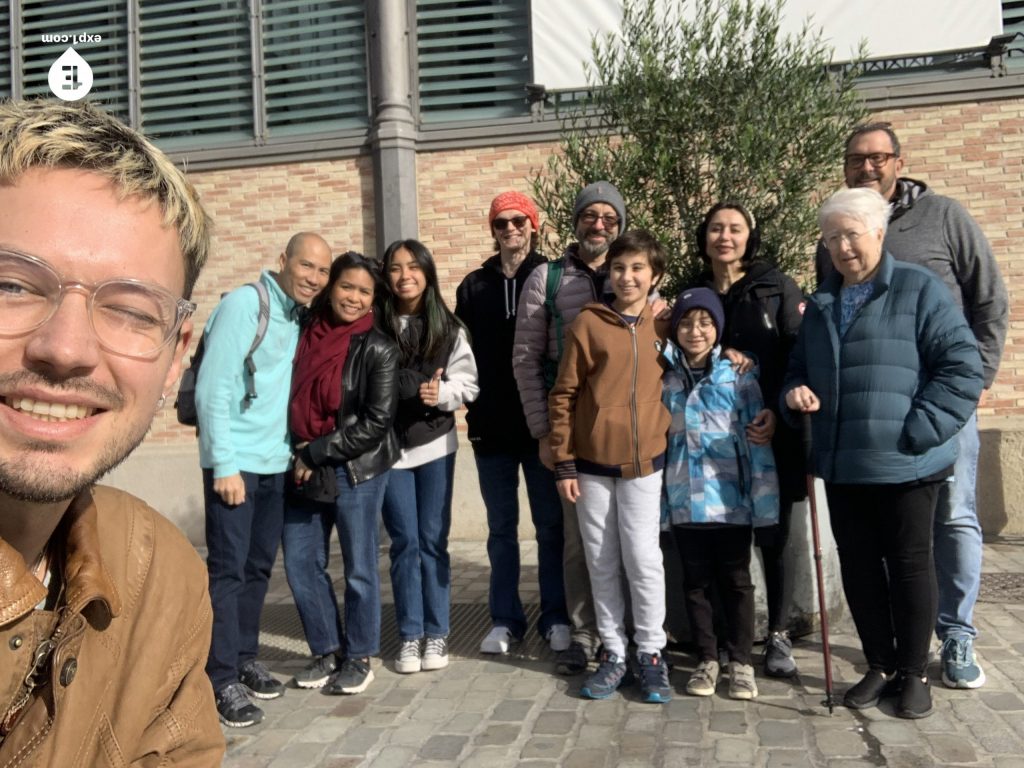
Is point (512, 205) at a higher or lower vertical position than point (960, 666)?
higher

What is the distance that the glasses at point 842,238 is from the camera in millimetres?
4180

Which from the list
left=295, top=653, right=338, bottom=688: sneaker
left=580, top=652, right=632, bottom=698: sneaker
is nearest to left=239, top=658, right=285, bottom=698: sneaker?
left=295, top=653, right=338, bottom=688: sneaker

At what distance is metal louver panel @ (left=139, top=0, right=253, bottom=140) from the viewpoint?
10.6 meters

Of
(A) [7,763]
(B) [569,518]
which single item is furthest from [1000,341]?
(A) [7,763]

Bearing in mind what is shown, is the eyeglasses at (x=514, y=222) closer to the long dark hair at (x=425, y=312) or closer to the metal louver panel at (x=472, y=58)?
the long dark hair at (x=425, y=312)

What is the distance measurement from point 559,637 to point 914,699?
6.00 feet

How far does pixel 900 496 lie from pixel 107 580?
3.48m

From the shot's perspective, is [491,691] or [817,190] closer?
[491,691]

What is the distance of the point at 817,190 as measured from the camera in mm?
6152

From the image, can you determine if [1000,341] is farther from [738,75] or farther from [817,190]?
[738,75]

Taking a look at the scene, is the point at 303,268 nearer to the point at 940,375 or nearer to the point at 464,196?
the point at 940,375

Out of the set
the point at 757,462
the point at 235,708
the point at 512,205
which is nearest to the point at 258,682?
the point at 235,708

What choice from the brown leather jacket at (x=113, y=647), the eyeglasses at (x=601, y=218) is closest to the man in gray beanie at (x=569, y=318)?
the eyeglasses at (x=601, y=218)

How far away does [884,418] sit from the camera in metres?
4.05
